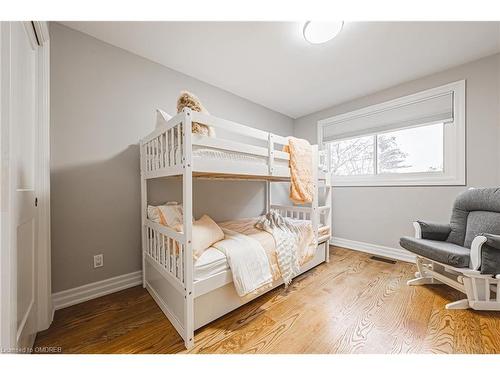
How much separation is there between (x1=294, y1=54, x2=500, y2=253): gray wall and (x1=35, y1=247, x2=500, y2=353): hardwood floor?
2.95 ft

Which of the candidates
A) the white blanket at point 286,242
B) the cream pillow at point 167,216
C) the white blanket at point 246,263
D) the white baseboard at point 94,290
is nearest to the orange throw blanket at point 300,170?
the white blanket at point 286,242

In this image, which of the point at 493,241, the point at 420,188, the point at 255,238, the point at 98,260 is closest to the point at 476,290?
the point at 493,241

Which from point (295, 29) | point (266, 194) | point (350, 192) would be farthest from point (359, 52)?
point (266, 194)

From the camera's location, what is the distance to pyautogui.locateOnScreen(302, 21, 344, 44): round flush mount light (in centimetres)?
147

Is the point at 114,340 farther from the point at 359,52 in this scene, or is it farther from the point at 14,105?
the point at 359,52

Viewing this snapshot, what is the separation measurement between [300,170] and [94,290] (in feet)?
6.82

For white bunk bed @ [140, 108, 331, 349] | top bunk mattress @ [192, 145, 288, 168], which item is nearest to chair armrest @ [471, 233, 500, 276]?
white bunk bed @ [140, 108, 331, 349]

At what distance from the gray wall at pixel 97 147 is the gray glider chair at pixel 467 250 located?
2418mm

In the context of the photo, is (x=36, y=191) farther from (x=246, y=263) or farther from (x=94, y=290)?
(x=246, y=263)

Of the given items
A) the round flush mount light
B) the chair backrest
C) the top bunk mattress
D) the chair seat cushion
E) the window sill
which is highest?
the round flush mount light

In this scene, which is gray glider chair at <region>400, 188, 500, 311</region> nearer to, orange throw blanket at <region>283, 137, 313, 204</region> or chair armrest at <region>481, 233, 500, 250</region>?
chair armrest at <region>481, 233, 500, 250</region>

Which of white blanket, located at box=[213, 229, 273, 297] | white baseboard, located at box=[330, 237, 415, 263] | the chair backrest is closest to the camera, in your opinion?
white blanket, located at box=[213, 229, 273, 297]

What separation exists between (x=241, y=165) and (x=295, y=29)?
1.19 meters
